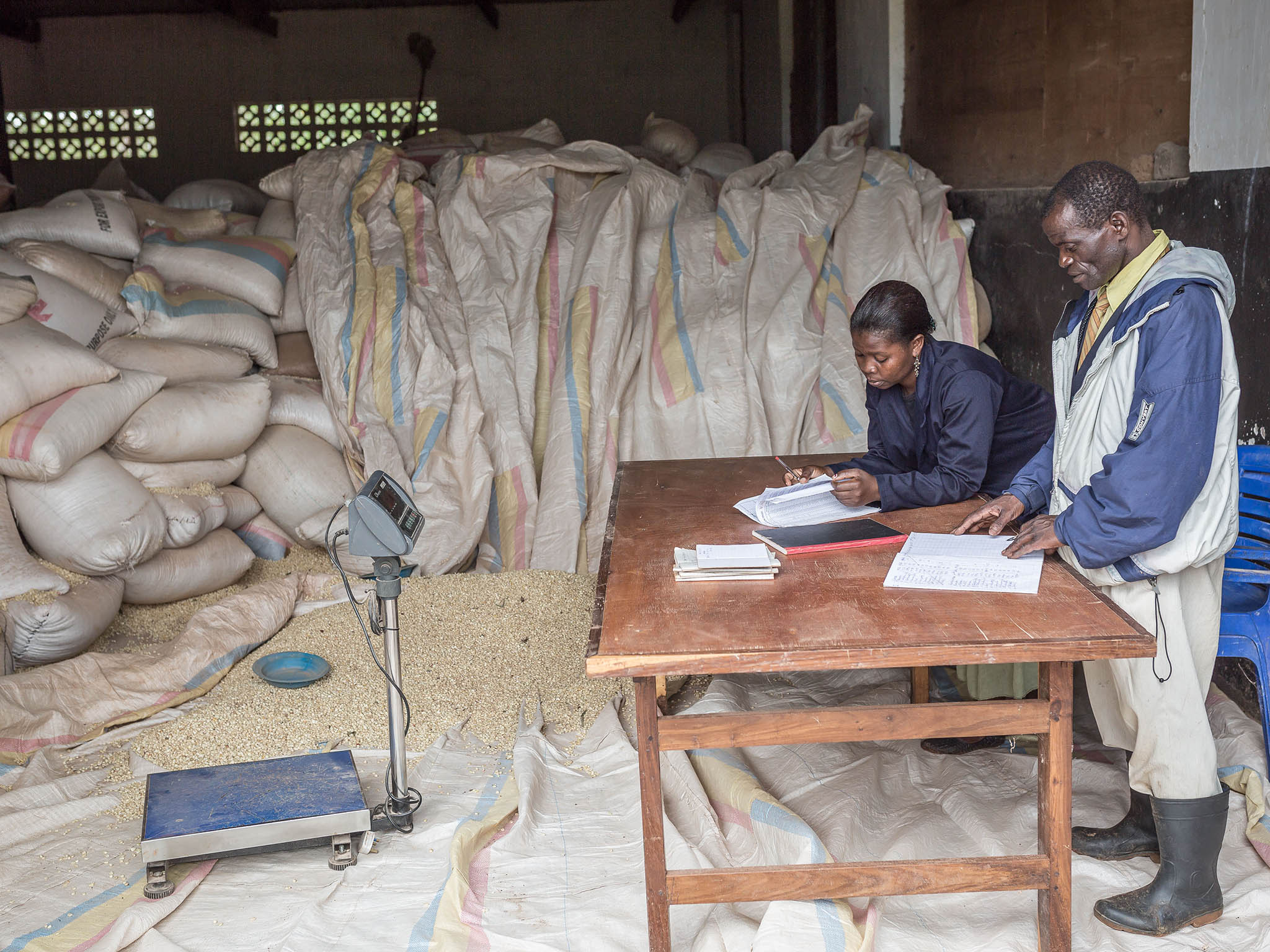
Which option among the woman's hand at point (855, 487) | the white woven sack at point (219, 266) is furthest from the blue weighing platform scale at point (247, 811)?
the white woven sack at point (219, 266)

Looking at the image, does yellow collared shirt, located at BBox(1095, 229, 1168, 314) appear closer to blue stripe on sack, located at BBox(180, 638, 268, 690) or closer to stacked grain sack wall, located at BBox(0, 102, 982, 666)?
stacked grain sack wall, located at BBox(0, 102, 982, 666)

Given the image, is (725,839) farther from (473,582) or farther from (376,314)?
(376,314)

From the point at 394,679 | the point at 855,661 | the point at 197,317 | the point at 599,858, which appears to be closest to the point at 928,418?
the point at 855,661

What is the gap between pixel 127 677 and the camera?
9.84 ft

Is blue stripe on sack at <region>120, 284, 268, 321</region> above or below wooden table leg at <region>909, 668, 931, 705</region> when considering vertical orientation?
above

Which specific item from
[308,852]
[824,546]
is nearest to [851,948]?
[824,546]

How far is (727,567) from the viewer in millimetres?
1890

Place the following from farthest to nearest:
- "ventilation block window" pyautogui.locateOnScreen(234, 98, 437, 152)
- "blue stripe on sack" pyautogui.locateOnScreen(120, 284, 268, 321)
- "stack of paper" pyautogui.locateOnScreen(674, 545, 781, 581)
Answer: "ventilation block window" pyautogui.locateOnScreen(234, 98, 437, 152) < "blue stripe on sack" pyautogui.locateOnScreen(120, 284, 268, 321) < "stack of paper" pyautogui.locateOnScreen(674, 545, 781, 581)

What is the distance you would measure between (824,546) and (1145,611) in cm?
54

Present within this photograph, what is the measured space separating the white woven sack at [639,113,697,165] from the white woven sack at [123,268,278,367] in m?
2.27

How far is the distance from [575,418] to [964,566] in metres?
2.19

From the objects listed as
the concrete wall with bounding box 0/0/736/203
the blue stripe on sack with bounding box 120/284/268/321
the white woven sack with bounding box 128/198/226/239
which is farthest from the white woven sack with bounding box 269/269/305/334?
the concrete wall with bounding box 0/0/736/203

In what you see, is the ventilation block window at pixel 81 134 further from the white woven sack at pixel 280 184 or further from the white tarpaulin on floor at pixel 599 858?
the white tarpaulin on floor at pixel 599 858

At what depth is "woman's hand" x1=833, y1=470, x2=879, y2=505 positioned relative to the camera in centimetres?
225
